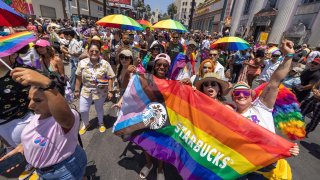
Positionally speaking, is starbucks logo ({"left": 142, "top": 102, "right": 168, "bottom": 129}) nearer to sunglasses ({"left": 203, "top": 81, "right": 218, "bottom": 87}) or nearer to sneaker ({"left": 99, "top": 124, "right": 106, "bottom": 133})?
sunglasses ({"left": 203, "top": 81, "right": 218, "bottom": 87})

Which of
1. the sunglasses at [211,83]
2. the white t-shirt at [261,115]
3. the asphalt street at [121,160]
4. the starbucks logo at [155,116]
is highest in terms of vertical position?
the sunglasses at [211,83]

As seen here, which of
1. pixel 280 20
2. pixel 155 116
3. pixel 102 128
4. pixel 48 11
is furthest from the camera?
pixel 48 11

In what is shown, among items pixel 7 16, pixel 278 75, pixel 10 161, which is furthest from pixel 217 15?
pixel 10 161

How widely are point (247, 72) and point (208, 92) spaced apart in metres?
5.08

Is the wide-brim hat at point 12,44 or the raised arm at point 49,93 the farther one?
the wide-brim hat at point 12,44

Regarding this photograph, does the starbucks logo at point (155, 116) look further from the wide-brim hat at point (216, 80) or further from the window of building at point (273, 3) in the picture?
the window of building at point (273, 3)

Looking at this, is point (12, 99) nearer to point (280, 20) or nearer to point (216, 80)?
point (216, 80)

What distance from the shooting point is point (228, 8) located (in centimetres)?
3634

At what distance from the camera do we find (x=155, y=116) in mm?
2654

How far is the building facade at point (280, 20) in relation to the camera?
51.4ft

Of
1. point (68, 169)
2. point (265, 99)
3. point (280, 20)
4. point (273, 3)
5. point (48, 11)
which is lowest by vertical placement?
point (68, 169)

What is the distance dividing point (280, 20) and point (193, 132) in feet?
77.0

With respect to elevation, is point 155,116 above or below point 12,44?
below

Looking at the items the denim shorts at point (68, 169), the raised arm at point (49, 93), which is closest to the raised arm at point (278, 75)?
the raised arm at point (49, 93)
